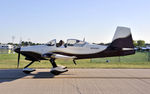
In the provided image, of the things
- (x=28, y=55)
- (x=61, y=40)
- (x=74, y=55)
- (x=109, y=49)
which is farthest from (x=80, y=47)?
(x=28, y=55)

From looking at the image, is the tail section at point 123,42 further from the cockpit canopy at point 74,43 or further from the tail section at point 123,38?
the cockpit canopy at point 74,43

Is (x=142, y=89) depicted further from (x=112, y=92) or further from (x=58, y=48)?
(x=58, y=48)

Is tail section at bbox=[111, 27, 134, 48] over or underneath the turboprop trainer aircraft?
over

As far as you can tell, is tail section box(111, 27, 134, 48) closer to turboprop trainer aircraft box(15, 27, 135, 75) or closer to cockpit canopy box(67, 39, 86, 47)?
turboprop trainer aircraft box(15, 27, 135, 75)

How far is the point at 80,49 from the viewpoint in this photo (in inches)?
413

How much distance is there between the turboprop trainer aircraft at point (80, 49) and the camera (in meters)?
10.0

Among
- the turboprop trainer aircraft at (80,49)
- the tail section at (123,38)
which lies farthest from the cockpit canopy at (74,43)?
the tail section at (123,38)

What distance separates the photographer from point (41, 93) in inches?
219

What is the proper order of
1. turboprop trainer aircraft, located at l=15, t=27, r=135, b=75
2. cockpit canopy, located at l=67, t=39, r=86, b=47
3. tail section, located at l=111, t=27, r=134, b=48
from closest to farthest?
turboprop trainer aircraft, located at l=15, t=27, r=135, b=75
cockpit canopy, located at l=67, t=39, r=86, b=47
tail section, located at l=111, t=27, r=134, b=48

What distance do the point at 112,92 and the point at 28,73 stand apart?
19.5 ft

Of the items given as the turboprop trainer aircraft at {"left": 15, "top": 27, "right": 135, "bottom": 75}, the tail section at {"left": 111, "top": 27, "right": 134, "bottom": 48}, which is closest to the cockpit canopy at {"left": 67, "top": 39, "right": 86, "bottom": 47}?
the turboprop trainer aircraft at {"left": 15, "top": 27, "right": 135, "bottom": 75}

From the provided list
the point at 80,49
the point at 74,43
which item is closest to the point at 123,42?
the point at 80,49

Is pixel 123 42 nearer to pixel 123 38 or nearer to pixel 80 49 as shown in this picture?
pixel 123 38

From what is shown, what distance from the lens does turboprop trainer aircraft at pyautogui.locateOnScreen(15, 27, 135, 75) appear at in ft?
32.9
